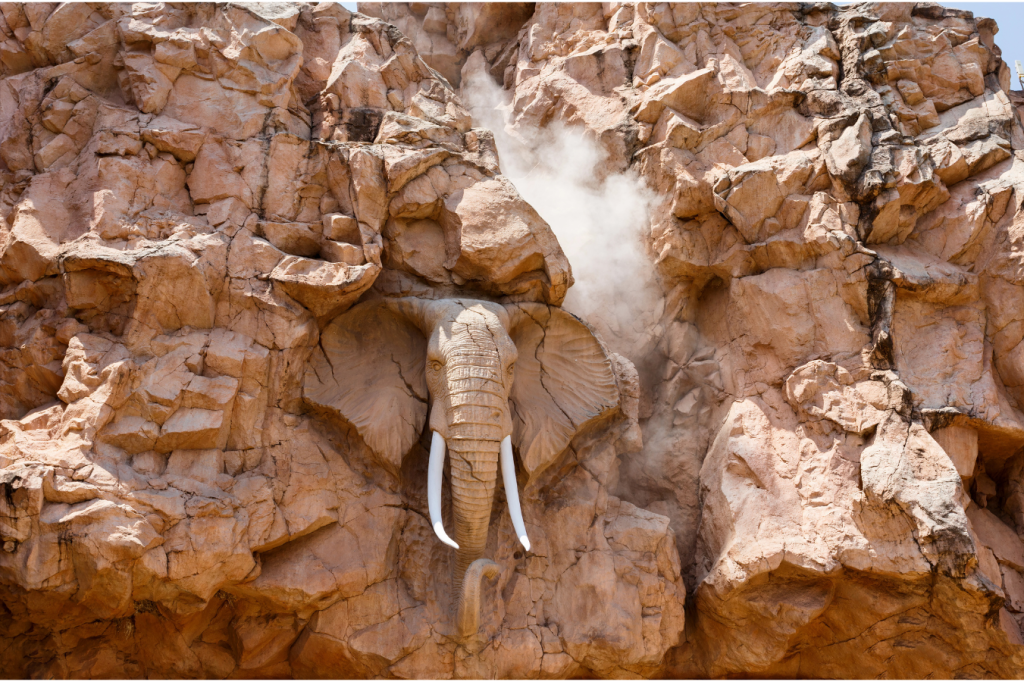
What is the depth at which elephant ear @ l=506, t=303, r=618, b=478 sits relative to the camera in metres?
6.00

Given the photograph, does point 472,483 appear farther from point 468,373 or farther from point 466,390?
point 468,373

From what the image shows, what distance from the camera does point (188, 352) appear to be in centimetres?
521

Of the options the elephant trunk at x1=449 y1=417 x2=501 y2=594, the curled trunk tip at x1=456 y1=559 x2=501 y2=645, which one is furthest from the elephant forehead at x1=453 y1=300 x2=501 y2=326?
the curled trunk tip at x1=456 y1=559 x2=501 y2=645

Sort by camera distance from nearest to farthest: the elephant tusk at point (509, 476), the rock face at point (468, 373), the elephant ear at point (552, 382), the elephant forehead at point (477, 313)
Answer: the rock face at point (468, 373) < the elephant tusk at point (509, 476) < the elephant forehead at point (477, 313) < the elephant ear at point (552, 382)

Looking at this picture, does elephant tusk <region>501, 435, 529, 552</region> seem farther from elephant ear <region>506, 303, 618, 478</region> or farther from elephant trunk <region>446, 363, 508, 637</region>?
elephant ear <region>506, 303, 618, 478</region>

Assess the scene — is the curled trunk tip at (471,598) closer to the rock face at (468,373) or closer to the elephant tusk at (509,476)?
the rock face at (468,373)

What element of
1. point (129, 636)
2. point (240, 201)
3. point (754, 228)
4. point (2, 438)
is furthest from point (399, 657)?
point (754, 228)

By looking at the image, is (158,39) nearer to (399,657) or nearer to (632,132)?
(632,132)

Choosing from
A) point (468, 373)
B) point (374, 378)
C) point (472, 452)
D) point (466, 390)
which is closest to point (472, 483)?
point (472, 452)

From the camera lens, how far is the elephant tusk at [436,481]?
518cm

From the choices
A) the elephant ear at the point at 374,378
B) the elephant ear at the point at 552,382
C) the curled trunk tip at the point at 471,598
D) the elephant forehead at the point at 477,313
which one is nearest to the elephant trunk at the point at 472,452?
the curled trunk tip at the point at 471,598

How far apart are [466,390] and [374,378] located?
936 millimetres

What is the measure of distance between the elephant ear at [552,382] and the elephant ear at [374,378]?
0.82m

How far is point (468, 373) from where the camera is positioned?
5375 mm
